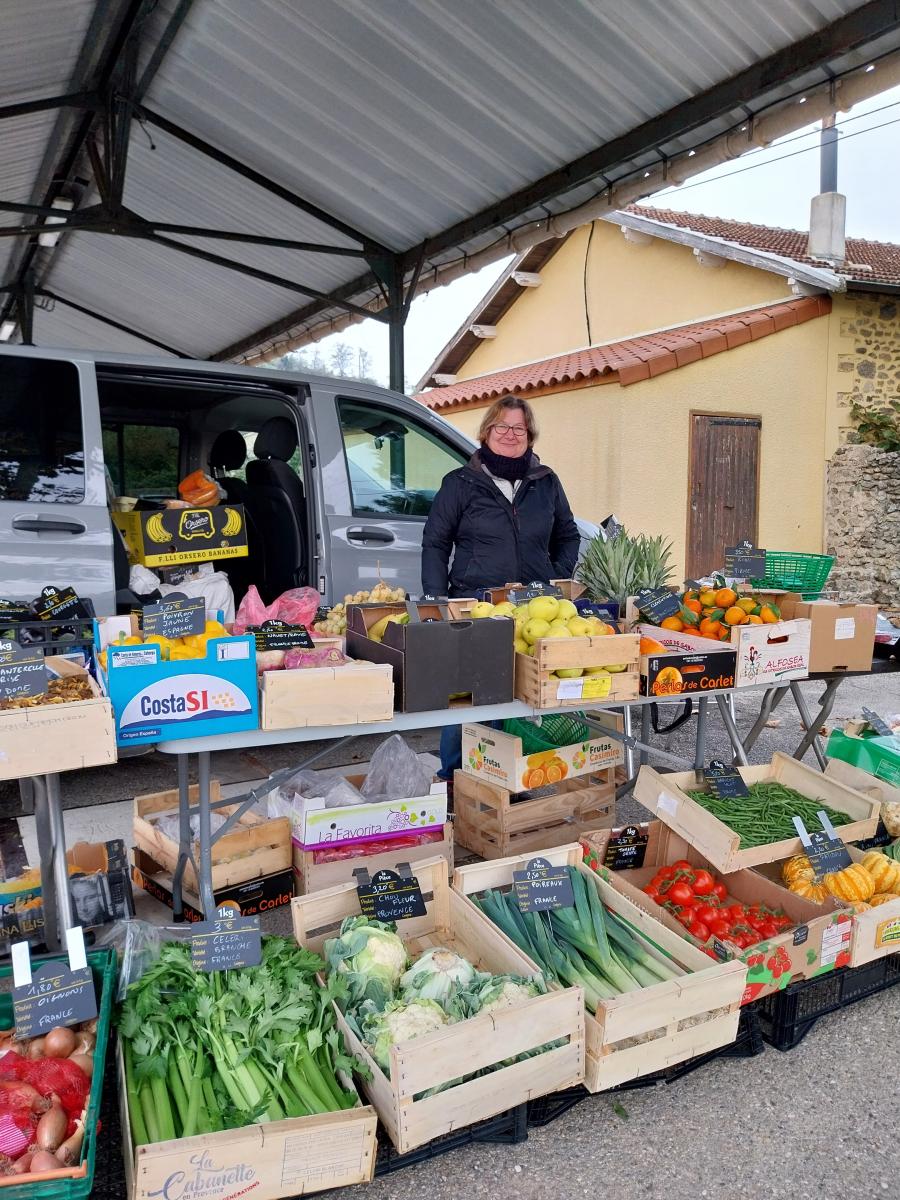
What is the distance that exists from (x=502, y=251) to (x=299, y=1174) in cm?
596

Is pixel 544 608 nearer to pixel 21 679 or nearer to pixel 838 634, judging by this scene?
pixel 838 634

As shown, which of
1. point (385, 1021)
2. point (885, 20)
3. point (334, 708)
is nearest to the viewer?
A: point (385, 1021)

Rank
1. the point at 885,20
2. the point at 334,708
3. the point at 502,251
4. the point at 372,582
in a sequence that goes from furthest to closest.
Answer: the point at 502,251, the point at 372,582, the point at 885,20, the point at 334,708

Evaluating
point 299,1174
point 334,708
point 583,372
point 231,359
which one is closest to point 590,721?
point 334,708

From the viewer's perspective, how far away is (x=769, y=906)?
2.81 m

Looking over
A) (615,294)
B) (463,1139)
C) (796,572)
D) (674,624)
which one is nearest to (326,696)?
(463,1139)

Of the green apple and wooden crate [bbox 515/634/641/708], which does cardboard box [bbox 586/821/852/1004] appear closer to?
wooden crate [bbox 515/634/641/708]

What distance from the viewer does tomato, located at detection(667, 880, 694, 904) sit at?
277 centimetres

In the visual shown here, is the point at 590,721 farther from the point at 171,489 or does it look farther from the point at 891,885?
the point at 171,489

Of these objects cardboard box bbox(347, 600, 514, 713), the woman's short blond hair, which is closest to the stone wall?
the woman's short blond hair

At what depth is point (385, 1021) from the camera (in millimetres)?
2014

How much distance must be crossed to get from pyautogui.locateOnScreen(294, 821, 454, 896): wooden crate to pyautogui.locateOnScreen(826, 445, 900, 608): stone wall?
9201mm

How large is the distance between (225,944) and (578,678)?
1372 millimetres

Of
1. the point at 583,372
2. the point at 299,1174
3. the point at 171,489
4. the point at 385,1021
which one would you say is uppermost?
the point at 583,372
